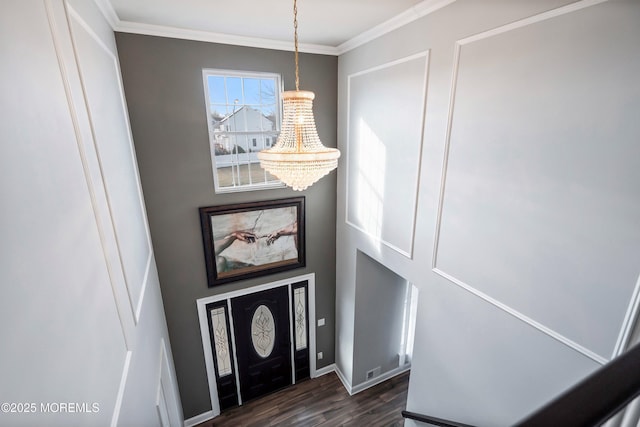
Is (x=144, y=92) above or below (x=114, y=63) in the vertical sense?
below

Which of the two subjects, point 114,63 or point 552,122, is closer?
point 552,122

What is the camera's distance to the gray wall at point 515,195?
1545mm

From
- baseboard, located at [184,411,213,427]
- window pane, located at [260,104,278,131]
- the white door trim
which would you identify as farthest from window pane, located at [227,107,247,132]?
baseboard, located at [184,411,213,427]

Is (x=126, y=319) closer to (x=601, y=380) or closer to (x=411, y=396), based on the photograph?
(x=601, y=380)

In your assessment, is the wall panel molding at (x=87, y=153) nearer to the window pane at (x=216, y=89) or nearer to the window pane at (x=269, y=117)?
the window pane at (x=216, y=89)

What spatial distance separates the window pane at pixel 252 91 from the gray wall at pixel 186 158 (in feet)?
0.61

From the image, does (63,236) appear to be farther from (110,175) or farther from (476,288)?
(476,288)

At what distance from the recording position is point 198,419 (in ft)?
14.0

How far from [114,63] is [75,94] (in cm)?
157

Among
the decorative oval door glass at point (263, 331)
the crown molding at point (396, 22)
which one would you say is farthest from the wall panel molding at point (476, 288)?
the decorative oval door glass at point (263, 331)

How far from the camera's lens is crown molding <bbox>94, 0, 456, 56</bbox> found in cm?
249

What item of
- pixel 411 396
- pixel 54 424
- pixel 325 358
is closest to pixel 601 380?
pixel 54 424

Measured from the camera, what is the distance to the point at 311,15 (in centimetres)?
276

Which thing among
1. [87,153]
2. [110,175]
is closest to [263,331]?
[110,175]
